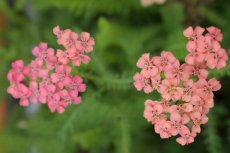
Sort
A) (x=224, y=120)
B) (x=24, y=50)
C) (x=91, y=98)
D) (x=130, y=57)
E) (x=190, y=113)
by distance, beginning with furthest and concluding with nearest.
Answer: (x=24, y=50), (x=224, y=120), (x=130, y=57), (x=91, y=98), (x=190, y=113)

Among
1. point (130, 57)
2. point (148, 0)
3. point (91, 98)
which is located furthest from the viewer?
point (130, 57)

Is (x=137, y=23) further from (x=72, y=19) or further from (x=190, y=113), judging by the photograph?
(x=190, y=113)

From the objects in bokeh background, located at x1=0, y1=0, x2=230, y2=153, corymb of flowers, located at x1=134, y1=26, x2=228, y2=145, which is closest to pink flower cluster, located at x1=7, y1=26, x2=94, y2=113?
bokeh background, located at x1=0, y1=0, x2=230, y2=153

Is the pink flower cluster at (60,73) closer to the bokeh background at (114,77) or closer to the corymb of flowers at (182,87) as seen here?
the bokeh background at (114,77)

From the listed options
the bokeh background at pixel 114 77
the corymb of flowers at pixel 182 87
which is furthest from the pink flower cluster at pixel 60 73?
the corymb of flowers at pixel 182 87

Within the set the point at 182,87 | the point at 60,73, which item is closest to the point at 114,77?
the point at 60,73

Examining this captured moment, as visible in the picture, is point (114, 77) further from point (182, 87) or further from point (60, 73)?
point (182, 87)

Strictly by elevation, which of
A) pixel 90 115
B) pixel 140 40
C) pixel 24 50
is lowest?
pixel 90 115

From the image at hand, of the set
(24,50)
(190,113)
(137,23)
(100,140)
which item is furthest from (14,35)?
(190,113)
